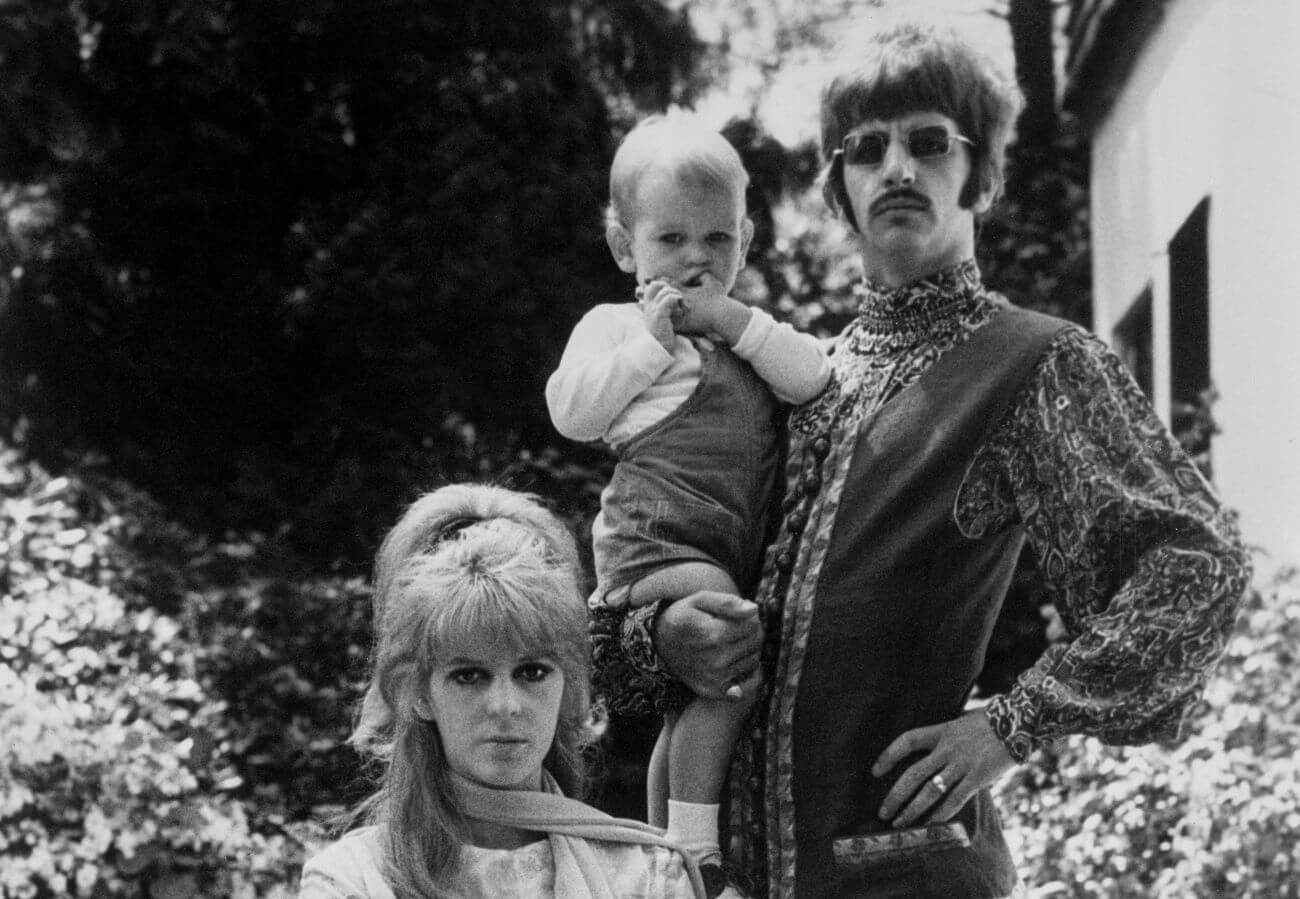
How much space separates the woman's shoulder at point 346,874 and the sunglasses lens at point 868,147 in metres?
1.09

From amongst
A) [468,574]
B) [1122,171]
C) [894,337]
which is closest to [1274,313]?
[1122,171]

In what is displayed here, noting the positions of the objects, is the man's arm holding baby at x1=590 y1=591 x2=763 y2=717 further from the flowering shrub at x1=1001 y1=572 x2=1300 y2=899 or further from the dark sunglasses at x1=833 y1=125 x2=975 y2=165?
the flowering shrub at x1=1001 y1=572 x2=1300 y2=899

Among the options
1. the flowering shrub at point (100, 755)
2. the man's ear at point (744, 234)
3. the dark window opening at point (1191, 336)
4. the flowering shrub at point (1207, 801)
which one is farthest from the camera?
the dark window opening at point (1191, 336)

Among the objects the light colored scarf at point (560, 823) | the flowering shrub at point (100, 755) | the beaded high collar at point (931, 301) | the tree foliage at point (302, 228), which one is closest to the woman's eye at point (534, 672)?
the light colored scarf at point (560, 823)

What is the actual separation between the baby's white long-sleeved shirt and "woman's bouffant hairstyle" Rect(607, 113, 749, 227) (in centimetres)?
18

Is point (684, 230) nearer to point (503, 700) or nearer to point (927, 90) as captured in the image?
point (927, 90)

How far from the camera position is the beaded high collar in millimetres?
2387

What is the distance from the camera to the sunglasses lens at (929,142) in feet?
7.79

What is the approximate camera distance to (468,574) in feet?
7.26

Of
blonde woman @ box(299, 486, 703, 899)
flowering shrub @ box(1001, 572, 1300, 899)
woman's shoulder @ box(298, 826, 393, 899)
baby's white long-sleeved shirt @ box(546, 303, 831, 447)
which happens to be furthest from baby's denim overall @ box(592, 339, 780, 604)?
flowering shrub @ box(1001, 572, 1300, 899)

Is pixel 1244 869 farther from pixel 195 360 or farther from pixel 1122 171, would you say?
pixel 195 360

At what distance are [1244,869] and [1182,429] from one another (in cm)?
284

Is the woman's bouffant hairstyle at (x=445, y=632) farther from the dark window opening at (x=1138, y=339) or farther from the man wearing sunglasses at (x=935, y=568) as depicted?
the dark window opening at (x=1138, y=339)

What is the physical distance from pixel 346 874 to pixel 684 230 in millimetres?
1004
